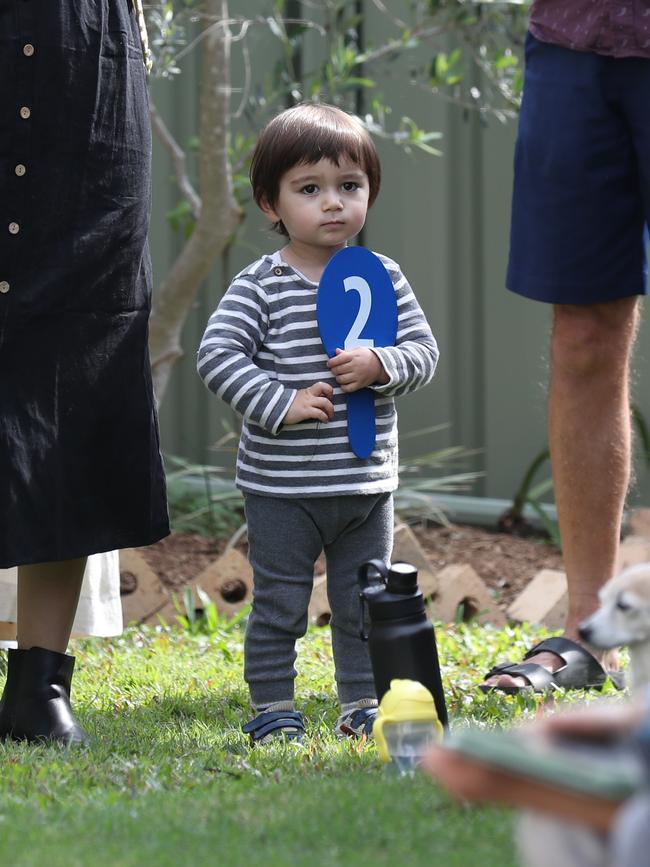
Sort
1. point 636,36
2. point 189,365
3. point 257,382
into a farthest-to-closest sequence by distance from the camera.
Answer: point 189,365, point 636,36, point 257,382

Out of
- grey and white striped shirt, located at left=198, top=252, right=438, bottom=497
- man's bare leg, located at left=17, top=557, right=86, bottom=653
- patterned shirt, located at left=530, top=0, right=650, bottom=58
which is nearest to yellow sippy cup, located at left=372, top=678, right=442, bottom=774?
grey and white striped shirt, located at left=198, top=252, right=438, bottom=497

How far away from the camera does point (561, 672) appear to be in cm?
342

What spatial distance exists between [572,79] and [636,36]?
19cm

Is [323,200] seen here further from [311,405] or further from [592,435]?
[592,435]

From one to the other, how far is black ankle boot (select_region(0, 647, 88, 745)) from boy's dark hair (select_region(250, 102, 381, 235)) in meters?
1.12

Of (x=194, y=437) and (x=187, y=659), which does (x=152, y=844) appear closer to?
(x=187, y=659)

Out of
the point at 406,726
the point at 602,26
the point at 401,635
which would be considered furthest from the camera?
the point at 602,26

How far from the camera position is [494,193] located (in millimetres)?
6113

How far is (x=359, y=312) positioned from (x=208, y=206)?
2221mm

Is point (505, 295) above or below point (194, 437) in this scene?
above

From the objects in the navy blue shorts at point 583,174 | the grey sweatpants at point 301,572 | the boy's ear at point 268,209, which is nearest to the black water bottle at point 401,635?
the grey sweatpants at point 301,572

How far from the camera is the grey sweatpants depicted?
2.99m

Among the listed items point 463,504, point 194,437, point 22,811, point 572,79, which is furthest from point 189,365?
point 22,811

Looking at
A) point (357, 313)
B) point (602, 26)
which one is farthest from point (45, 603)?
point (602, 26)
